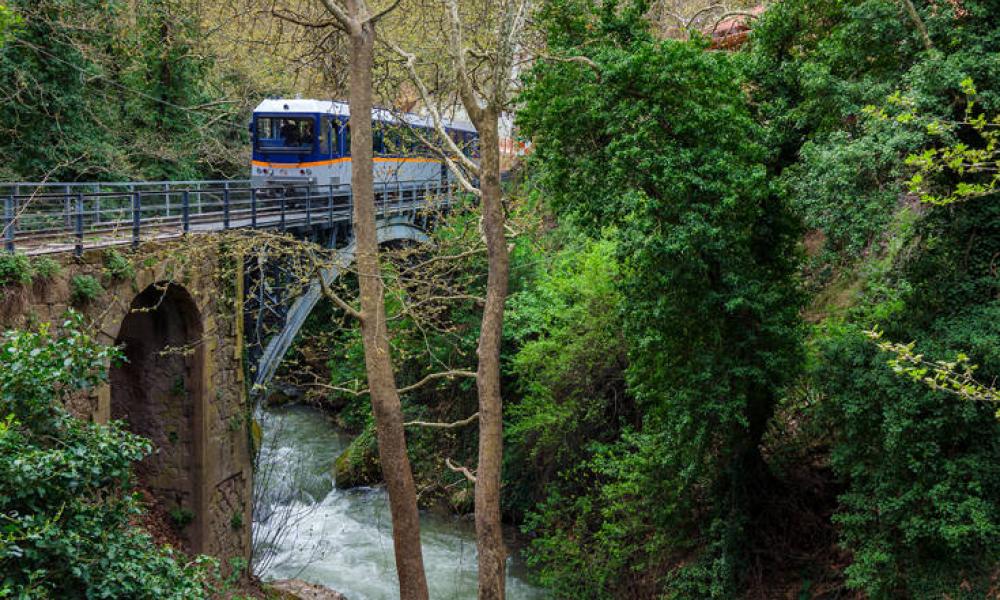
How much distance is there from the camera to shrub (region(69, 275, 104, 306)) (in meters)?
10.4

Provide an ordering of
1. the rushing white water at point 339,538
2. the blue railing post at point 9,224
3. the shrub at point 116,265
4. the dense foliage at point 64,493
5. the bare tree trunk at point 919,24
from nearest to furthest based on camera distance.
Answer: the dense foliage at point 64,493
the bare tree trunk at point 919,24
the blue railing post at point 9,224
the shrub at point 116,265
the rushing white water at point 339,538

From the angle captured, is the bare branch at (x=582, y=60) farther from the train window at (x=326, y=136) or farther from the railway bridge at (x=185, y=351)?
the train window at (x=326, y=136)

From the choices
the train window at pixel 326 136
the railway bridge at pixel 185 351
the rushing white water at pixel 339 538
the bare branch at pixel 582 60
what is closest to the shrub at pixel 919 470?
the bare branch at pixel 582 60

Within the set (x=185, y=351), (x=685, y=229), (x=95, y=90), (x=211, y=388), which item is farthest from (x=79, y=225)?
(x=95, y=90)

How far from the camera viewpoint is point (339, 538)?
680 inches

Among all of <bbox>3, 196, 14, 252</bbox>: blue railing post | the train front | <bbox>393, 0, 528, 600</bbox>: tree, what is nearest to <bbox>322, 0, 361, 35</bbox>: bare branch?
<bbox>393, 0, 528, 600</bbox>: tree

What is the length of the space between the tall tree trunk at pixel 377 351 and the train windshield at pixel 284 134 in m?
10.4

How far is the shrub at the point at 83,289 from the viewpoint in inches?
408

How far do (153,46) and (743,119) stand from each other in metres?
16.5

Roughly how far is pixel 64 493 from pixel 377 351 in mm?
4369

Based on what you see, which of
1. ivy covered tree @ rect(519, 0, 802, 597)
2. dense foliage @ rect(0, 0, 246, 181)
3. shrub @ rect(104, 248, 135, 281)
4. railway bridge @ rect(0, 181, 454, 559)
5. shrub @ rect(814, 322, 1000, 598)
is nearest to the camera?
shrub @ rect(814, 322, 1000, 598)

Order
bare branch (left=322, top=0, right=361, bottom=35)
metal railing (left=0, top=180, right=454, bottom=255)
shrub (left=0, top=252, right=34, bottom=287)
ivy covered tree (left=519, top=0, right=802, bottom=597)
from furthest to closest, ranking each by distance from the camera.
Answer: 1. metal railing (left=0, top=180, right=454, bottom=255)
2. bare branch (left=322, top=0, right=361, bottom=35)
3. ivy covered tree (left=519, top=0, right=802, bottom=597)
4. shrub (left=0, top=252, right=34, bottom=287)

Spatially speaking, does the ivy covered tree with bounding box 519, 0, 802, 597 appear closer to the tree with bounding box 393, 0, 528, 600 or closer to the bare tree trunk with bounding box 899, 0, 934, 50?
the tree with bounding box 393, 0, 528, 600

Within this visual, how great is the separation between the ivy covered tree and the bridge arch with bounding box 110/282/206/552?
248 inches
